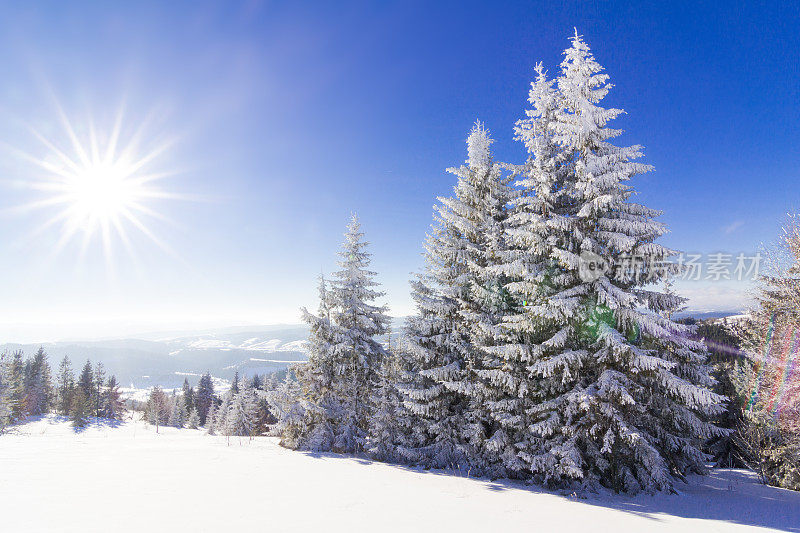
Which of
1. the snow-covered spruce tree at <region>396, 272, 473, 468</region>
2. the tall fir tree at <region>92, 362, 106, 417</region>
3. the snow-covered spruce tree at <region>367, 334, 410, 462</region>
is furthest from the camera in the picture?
the tall fir tree at <region>92, 362, 106, 417</region>

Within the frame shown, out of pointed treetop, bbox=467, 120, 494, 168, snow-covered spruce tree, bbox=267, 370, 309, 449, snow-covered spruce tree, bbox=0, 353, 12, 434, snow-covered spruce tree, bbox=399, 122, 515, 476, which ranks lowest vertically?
snow-covered spruce tree, bbox=0, 353, 12, 434

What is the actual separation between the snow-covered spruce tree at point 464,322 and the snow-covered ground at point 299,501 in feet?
4.98

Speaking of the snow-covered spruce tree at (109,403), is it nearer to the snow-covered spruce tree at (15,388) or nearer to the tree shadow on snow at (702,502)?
the snow-covered spruce tree at (15,388)

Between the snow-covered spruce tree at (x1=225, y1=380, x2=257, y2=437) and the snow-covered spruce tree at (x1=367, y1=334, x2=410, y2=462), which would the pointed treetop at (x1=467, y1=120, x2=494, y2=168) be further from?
the snow-covered spruce tree at (x1=225, y1=380, x2=257, y2=437)

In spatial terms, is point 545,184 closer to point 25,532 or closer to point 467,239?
point 467,239

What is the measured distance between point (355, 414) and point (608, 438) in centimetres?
1161

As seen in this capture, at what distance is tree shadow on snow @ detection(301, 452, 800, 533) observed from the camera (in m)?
8.48

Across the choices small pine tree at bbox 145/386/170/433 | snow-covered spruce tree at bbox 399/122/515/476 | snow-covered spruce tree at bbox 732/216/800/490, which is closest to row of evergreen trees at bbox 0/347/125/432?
small pine tree at bbox 145/386/170/433

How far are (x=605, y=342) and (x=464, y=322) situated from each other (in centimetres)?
508

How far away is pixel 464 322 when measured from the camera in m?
14.0

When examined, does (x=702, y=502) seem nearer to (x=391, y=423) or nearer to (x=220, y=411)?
(x=391, y=423)

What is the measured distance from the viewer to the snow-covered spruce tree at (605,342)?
401 inches

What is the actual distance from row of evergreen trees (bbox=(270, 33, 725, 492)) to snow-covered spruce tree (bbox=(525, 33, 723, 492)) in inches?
1.9

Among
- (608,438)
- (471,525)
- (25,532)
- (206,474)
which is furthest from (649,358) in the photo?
(25,532)
